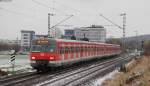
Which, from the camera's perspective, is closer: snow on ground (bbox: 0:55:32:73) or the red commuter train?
the red commuter train

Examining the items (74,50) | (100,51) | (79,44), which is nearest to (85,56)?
(79,44)

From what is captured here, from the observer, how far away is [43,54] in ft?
91.2

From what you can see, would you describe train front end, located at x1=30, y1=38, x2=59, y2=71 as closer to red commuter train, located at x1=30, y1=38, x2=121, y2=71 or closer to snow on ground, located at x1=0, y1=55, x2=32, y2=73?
red commuter train, located at x1=30, y1=38, x2=121, y2=71

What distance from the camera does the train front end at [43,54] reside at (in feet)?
90.4

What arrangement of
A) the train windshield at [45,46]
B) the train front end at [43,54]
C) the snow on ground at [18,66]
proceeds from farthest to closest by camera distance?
the snow on ground at [18,66] < the train windshield at [45,46] < the train front end at [43,54]

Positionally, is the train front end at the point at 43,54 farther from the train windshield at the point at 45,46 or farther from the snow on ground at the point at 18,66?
the snow on ground at the point at 18,66

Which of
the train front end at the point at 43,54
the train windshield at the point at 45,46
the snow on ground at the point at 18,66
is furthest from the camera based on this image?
the snow on ground at the point at 18,66

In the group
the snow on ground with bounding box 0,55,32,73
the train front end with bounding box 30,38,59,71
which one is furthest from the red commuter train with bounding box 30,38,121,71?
the snow on ground with bounding box 0,55,32,73

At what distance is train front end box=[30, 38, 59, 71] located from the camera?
27547 mm

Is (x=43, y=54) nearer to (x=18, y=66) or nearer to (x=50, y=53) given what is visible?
(x=50, y=53)

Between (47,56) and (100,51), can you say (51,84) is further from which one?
(100,51)

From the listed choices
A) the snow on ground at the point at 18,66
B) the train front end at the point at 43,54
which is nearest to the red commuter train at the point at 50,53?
the train front end at the point at 43,54

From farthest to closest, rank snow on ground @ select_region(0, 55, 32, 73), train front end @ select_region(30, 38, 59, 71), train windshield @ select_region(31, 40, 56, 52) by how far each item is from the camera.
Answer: snow on ground @ select_region(0, 55, 32, 73) < train windshield @ select_region(31, 40, 56, 52) < train front end @ select_region(30, 38, 59, 71)

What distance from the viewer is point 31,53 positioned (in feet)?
92.3
